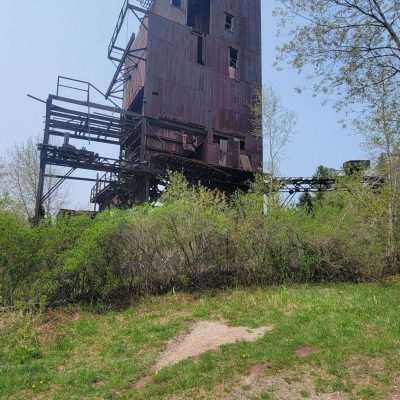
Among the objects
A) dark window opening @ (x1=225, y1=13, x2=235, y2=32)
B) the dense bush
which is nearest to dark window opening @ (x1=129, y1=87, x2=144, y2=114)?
dark window opening @ (x1=225, y1=13, x2=235, y2=32)

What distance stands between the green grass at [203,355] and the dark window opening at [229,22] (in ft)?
73.9

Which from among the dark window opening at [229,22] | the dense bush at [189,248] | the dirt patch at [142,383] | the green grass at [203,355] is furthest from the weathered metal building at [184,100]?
the dirt patch at [142,383]

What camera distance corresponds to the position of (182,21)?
2512cm

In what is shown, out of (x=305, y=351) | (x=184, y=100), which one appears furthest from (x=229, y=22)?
(x=305, y=351)

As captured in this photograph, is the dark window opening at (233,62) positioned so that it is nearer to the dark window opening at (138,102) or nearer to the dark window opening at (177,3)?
the dark window opening at (177,3)

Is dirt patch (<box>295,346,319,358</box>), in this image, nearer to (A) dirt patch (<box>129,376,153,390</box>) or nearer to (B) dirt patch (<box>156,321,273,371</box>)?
(B) dirt patch (<box>156,321,273,371</box>)

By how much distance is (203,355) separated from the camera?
6.39m

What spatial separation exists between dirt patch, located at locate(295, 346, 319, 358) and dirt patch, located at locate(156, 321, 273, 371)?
981 millimetres

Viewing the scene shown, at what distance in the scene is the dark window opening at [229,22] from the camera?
89.4ft

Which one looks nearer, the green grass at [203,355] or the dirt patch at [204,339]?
the green grass at [203,355]

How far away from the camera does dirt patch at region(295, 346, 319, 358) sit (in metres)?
6.07

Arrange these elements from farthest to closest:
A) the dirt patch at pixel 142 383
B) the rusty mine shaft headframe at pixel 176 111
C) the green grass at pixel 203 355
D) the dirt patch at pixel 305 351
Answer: the rusty mine shaft headframe at pixel 176 111, the dirt patch at pixel 305 351, the dirt patch at pixel 142 383, the green grass at pixel 203 355

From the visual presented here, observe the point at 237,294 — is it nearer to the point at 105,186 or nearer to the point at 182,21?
the point at 105,186

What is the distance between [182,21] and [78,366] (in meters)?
23.8
